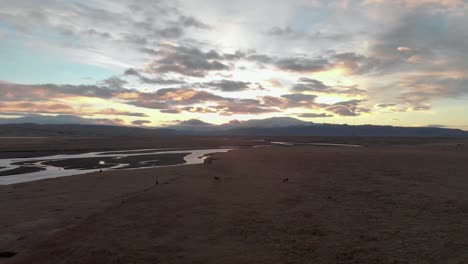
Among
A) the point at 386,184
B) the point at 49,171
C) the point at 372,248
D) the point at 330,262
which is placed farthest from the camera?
the point at 49,171

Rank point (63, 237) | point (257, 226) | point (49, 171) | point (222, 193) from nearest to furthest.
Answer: point (63, 237), point (257, 226), point (222, 193), point (49, 171)

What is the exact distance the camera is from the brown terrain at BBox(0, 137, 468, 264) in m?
Result: 10.0

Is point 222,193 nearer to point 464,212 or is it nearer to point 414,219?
point 414,219

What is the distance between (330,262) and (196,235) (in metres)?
4.36

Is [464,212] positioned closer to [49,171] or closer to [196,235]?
[196,235]

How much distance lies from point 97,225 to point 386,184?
53.0 ft

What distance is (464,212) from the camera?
552 inches

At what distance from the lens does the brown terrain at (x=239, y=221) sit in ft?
32.8

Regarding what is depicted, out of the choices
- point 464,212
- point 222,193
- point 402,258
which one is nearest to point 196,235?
point 402,258

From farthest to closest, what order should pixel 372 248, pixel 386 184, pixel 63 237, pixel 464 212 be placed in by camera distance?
pixel 386 184, pixel 464 212, pixel 63 237, pixel 372 248

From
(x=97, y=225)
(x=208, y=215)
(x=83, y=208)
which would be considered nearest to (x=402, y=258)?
(x=208, y=215)

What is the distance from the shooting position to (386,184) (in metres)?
21.3

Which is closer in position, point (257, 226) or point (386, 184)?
point (257, 226)

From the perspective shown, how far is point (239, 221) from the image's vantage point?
13.2 metres
